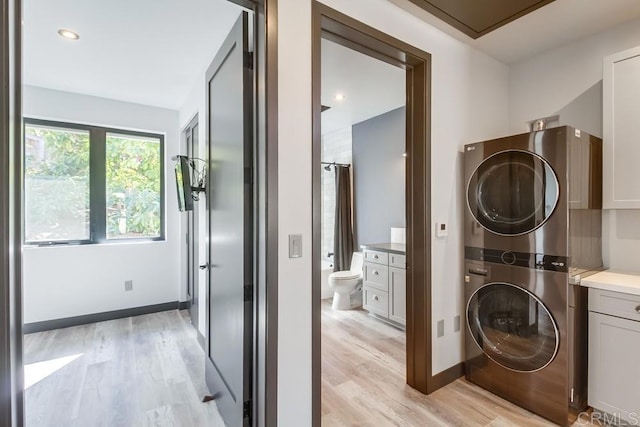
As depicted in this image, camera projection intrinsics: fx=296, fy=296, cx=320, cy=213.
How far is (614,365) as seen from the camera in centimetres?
171

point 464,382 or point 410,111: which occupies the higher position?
point 410,111

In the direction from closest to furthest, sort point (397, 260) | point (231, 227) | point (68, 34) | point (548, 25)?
1. point (231, 227)
2. point (548, 25)
3. point (68, 34)
4. point (397, 260)

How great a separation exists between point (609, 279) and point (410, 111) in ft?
5.36

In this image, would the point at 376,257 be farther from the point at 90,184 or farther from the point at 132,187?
the point at 90,184

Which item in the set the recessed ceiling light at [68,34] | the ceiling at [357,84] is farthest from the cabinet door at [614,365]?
the recessed ceiling light at [68,34]

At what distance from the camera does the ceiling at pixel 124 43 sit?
1935 millimetres

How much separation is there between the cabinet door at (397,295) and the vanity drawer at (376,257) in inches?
5.0

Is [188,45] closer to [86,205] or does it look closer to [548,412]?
[86,205]

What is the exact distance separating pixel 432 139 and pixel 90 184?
12.4 ft

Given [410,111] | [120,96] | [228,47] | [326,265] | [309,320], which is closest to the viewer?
[309,320]

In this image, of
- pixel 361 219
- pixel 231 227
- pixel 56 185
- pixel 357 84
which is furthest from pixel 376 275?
pixel 56 185

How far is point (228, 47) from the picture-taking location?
174 cm

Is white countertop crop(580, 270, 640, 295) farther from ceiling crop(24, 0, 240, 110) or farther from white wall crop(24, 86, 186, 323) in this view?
white wall crop(24, 86, 186, 323)

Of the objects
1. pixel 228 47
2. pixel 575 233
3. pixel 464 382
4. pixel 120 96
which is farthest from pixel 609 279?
pixel 120 96
